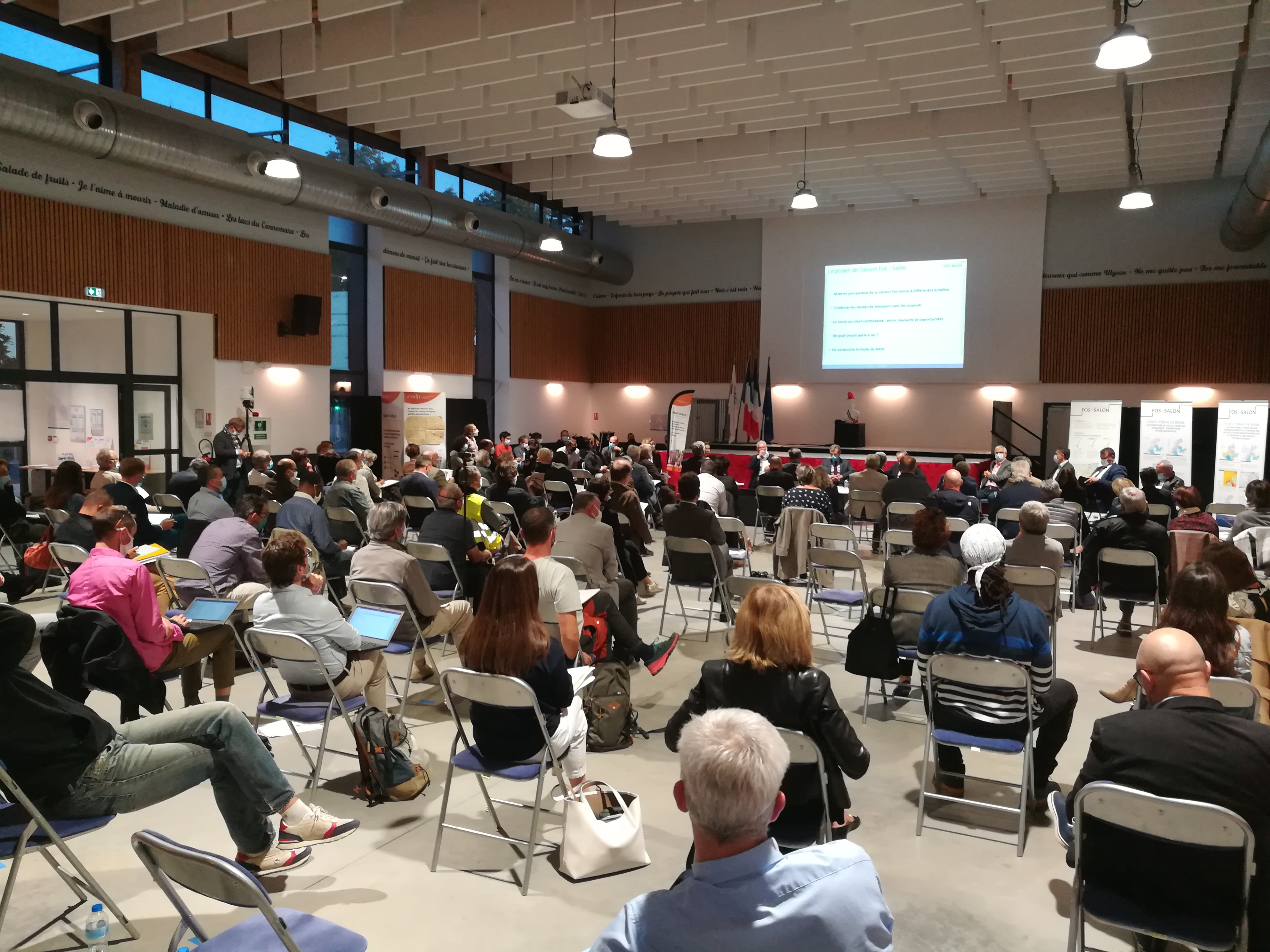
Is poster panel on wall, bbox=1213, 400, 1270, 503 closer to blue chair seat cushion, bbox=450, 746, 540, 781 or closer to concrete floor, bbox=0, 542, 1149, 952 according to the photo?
concrete floor, bbox=0, 542, 1149, 952

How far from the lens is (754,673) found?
2887 mm

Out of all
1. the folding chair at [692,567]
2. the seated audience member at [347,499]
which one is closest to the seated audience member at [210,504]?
the seated audience member at [347,499]

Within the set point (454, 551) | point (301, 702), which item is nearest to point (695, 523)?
point (454, 551)

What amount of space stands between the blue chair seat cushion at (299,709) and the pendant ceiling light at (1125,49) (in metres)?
6.36

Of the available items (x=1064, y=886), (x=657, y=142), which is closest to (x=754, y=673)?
(x=1064, y=886)

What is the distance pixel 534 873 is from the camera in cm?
338

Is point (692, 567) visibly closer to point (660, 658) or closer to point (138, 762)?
point (660, 658)

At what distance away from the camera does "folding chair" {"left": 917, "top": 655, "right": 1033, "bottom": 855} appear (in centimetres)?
347

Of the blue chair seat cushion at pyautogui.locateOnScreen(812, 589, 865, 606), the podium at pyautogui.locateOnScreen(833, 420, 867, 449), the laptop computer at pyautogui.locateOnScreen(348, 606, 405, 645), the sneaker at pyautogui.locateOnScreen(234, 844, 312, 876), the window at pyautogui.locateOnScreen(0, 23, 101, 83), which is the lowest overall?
the sneaker at pyautogui.locateOnScreen(234, 844, 312, 876)

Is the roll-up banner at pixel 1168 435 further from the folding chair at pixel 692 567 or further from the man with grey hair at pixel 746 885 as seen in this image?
the man with grey hair at pixel 746 885

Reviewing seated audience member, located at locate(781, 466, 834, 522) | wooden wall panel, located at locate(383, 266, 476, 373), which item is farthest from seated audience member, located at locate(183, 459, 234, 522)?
wooden wall panel, located at locate(383, 266, 476, 373)

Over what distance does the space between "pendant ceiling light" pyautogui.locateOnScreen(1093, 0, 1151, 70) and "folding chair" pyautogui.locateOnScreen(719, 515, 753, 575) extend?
Result: 4.42m

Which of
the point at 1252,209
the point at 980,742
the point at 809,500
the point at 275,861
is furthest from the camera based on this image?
Answer: the point at 1252,209

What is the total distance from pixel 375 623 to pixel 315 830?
103cm
